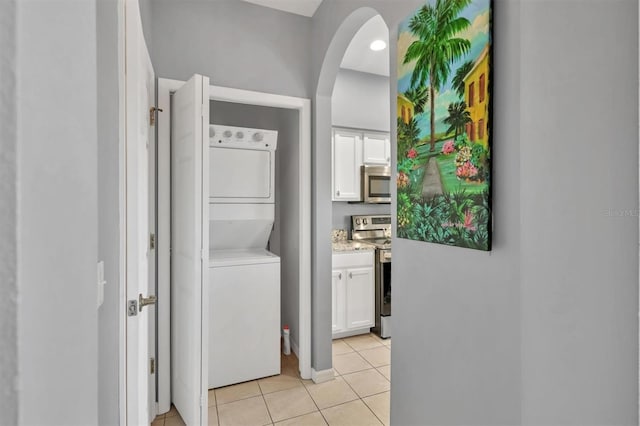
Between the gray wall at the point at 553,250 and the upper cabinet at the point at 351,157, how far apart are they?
7.42 feet

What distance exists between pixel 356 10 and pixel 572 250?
1.71 metres

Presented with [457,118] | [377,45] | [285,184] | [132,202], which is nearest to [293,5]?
[377,45]

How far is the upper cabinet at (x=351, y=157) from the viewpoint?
3.46 m

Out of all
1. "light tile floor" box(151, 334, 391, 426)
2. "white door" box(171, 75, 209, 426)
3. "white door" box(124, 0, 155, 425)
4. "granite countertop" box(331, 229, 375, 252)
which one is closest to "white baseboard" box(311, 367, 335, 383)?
"light tile floor" box(151, 334, 391, 426)

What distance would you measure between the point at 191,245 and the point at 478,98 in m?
1.50

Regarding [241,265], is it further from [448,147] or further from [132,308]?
[448,147]

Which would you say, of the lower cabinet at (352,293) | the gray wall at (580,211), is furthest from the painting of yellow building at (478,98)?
the lower cabinet at (352,293)

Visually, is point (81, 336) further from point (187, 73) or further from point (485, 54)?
point (187, 73)

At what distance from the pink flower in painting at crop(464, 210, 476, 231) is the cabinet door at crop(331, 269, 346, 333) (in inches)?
81.1

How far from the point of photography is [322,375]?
7.98ft

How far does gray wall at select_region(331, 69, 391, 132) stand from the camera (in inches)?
136

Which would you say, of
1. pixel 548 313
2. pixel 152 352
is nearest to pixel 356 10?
pixel 548 313

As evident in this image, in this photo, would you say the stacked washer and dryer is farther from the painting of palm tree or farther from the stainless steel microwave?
the painting of palm tree

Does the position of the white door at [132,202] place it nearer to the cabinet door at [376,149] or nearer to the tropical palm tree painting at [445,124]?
the tropical palm tree painting at [445,124]
